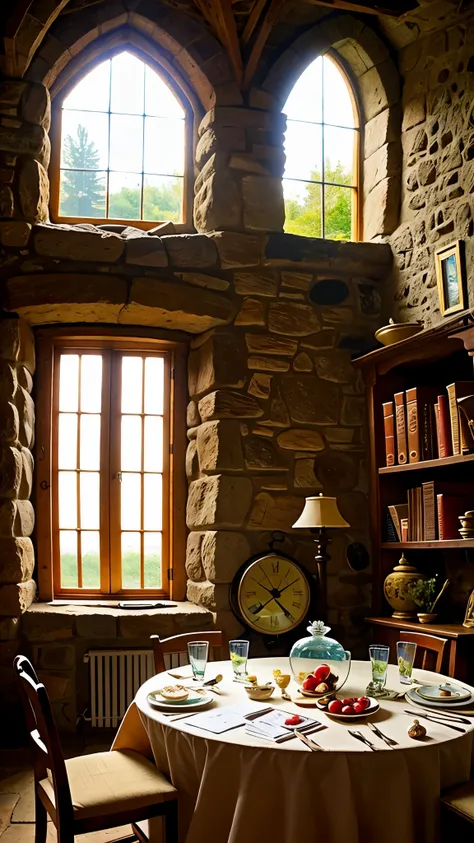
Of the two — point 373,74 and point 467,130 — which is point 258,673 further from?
point 373,74

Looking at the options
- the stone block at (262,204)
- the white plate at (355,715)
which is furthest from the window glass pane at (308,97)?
the white plate at (355,715)

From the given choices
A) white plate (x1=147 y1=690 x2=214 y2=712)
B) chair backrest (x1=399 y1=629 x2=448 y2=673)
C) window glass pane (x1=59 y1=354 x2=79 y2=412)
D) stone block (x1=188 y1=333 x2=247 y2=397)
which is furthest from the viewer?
window glass pane (x1=59 y1=354 x2=79 y2=412)

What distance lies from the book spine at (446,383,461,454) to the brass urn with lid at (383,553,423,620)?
25.5 inches

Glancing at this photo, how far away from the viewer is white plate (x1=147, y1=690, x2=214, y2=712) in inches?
83.4

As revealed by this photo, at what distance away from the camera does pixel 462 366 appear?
3662 mm

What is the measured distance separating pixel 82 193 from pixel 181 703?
2.89m

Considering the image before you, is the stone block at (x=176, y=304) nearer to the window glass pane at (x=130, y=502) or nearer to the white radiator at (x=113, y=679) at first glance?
the window glass pane at (x=130, y=502)

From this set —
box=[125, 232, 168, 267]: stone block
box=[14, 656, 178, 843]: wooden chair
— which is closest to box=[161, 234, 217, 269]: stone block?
box=[125, 232, 168, 267]: stone block

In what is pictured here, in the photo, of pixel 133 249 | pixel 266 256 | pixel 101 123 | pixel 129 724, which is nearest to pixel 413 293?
pixel 266 256

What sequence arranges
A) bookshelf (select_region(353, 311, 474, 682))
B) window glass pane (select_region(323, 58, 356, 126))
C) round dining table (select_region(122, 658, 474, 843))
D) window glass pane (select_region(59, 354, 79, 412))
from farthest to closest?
window glass pane (select_region(323, 58, 356, 126)), window glass pane (select_region(59, 354, 79, 412)), bookshelf (select_region(353, 311, 474, 682)), round dining table (select_region(122, 658, 474, 843))

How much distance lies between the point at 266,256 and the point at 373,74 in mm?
1292

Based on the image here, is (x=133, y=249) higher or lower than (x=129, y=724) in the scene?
higher

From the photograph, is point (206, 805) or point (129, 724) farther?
point (129, 724)

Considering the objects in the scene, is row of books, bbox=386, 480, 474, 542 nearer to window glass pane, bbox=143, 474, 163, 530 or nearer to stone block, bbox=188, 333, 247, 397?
stone block, bbox=188, 333, 247, 397
